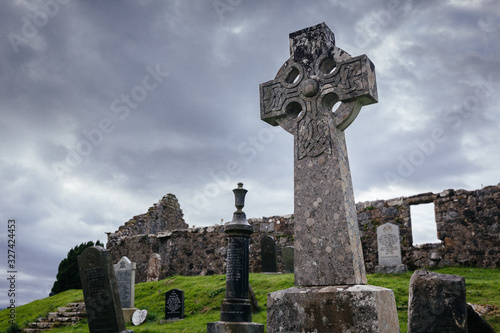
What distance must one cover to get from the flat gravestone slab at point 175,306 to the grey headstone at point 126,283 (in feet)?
6.34

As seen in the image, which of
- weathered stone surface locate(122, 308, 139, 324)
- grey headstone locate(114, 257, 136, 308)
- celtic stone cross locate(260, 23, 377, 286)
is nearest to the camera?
celtic stone cross locate(260, 23, 377, 286)

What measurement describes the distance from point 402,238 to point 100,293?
9815 mm

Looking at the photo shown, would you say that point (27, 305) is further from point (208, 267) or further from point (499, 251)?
point (499, 251)

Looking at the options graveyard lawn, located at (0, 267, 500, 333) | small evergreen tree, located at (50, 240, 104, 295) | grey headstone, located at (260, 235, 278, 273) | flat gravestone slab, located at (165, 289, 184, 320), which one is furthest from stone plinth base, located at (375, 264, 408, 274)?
small evergreen tree, located at (50, 240, 104, 295)

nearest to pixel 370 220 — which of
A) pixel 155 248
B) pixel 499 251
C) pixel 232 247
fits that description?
pixel 499 251

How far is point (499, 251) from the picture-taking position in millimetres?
12227

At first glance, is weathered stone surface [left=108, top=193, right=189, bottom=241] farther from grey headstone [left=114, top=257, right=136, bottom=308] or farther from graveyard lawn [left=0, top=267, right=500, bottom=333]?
grey headstone [left=114, top=257, right=136, bottom=308]

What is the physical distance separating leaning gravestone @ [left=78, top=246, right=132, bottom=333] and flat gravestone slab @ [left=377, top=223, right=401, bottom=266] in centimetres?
830

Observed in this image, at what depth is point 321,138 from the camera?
4414 mm

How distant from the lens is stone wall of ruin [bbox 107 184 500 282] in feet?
41.6

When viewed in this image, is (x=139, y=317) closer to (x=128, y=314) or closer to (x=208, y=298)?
(x=128, y=314)

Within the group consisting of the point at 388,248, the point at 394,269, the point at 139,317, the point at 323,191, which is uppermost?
the point at 323,191

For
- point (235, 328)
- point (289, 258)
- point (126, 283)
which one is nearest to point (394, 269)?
point (289, 258)

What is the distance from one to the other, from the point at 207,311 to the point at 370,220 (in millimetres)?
6703
